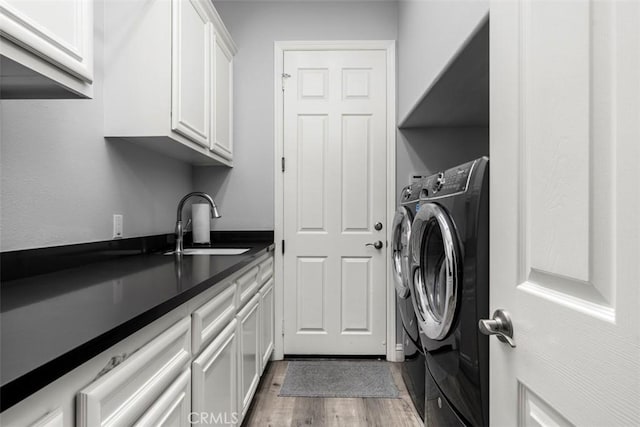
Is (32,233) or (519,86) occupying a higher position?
(519,86)

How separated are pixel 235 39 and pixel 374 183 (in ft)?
5.05

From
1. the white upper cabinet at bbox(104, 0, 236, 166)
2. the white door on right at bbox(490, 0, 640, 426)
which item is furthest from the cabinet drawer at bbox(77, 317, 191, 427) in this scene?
the white upper cabinet at bbox(104, 0, 236, 166)

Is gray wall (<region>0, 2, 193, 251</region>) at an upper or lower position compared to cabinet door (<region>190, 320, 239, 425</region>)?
upper

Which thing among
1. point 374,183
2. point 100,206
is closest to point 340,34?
point 374,183

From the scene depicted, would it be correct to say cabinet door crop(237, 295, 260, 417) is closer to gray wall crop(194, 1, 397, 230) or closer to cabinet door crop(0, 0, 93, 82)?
gray wall crop(194, 1, 397, 230)

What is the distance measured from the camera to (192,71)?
6.13ft

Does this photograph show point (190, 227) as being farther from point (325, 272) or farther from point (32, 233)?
point (32, 233)

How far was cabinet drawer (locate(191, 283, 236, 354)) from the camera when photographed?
1.06m

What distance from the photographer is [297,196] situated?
272cm

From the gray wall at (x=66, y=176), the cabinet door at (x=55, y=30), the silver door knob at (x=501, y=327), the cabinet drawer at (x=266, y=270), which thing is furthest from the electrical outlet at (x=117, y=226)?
the silver door knob at (x=501, y=327)

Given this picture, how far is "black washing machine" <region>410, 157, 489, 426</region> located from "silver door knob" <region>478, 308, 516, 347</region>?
1.00 feet

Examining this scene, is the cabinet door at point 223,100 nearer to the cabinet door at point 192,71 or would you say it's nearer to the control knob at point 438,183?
the cabinet door at point 192,71

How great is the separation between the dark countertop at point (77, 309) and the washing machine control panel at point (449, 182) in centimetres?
85

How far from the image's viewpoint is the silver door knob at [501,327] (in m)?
0.73
